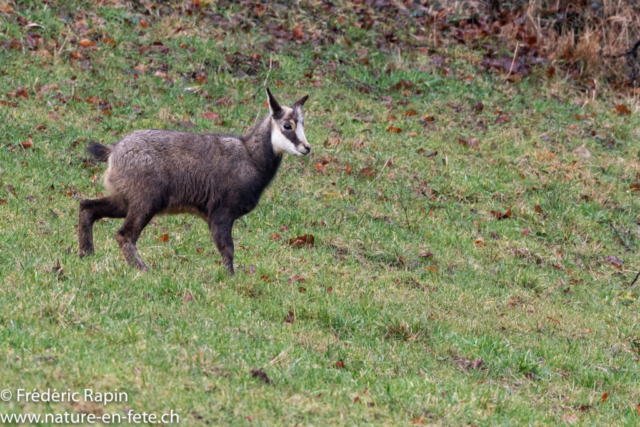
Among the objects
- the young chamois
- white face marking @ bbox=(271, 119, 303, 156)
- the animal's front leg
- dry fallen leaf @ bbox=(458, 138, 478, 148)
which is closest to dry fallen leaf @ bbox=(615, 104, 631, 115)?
dry fallen leaf @ bbox=(458, 138, 478, 148)

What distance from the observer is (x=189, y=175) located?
7965 mm

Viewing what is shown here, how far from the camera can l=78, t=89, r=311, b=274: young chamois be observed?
771cm

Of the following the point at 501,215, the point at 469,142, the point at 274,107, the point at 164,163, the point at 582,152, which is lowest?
the point at 501,215

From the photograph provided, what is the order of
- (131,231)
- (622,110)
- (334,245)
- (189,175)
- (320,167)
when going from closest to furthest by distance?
1. (131,231)
2. (189,175)
3. (334,245)
4. (320,167)
5. (622,110)

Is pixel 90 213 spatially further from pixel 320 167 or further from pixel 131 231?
pixel 320 167

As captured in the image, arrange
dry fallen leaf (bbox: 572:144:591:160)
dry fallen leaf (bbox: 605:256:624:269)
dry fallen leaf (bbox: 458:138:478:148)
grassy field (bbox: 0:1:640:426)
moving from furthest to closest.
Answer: dry fallen leaf (bbox: 572:144:591:160) < dry fallen leaf (bbox: 458:138:478:148) < dry fallen leaf (bbox: 605:256:624:269) < grassy field (bbox: 0:1:640:426)

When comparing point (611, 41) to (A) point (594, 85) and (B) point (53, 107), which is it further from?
(B) point (53, 107)

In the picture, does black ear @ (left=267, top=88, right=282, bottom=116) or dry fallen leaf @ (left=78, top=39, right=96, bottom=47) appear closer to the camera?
black ear @ (left=267, top=88, right=282, bottom=116)

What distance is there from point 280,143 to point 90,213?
7.25 ft

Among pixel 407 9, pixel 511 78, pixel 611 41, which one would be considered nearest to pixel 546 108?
pixel 511 78

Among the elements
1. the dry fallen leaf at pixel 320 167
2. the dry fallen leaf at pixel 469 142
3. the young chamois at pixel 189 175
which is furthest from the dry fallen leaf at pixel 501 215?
the young chamois at pixel 189 175

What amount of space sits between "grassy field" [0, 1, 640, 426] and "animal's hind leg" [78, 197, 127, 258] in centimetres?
19

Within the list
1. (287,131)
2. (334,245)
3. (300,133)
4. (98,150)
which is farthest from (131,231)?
(334,245)

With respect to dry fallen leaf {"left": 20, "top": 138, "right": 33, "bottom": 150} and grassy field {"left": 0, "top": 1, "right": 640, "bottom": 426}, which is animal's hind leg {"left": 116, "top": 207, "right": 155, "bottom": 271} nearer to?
grassy field {"left": 0, "top": 1, "right": 640, "bottom": 426}
